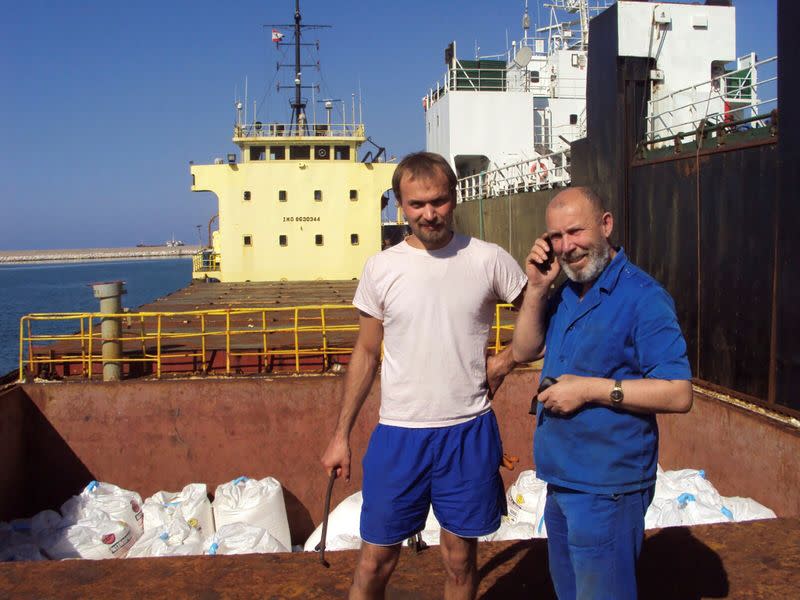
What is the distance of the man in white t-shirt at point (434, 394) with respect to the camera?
2.91 meters

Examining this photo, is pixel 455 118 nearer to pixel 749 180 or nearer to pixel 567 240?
pixel 749 180

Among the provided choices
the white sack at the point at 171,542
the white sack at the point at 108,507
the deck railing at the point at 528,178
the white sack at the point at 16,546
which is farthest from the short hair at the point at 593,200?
the deck railing at the point at 528,178

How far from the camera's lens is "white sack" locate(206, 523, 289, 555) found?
6.17 meters

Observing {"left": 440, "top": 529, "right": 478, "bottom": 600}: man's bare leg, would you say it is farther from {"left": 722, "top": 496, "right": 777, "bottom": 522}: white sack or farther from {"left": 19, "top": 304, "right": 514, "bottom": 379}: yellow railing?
{"left": 19, "top": 304, "right": 514, "bottom": 379}: yellow railing

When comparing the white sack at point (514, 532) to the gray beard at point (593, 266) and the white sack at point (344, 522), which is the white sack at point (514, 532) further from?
the gray beard at point (593, 266)

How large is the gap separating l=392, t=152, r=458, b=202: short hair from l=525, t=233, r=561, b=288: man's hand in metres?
0.47

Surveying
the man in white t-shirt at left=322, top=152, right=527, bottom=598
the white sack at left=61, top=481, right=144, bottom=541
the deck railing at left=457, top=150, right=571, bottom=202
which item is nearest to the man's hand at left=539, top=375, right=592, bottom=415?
the man in white t-shirt at left=322, top=152, right=527, bottom=598

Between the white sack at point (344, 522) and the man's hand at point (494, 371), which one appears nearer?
the man's hand at point (494, 371)

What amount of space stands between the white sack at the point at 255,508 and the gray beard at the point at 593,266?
5612 millimetres

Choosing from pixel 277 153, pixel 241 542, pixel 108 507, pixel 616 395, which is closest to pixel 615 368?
pixel 616 395

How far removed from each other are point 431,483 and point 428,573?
63 cm

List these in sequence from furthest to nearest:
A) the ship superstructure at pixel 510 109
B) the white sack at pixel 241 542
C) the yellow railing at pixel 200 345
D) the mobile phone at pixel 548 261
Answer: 1. the ship superstructure at pixel 510 109
2. the yellow railing at pixel 200 345
3. the white sack at pixel 241 542
4. the mobile phone at pixel 548 261

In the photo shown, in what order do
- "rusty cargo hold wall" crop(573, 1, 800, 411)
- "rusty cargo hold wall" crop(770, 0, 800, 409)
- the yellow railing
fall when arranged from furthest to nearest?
the yellow railing → "rusty cargo hold wall" crop(573, 1, 800, 411) → "rusty cargo hold wall" crop(770, 0, 800, 409)

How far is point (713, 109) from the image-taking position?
57.0ft
